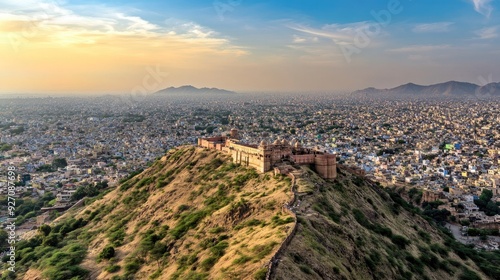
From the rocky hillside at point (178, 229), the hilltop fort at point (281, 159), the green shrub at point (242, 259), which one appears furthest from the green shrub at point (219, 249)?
the hilltop fort at point (281, 159)

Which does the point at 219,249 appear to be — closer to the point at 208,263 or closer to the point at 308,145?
the point at 208,263

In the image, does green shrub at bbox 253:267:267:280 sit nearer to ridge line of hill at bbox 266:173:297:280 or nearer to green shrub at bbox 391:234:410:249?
ridge line of hill at bbox 266:173:297:280

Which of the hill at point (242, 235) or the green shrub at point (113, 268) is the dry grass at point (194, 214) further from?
the green shrub at point (113, 268)

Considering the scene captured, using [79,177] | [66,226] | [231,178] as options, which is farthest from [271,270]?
[79,177]

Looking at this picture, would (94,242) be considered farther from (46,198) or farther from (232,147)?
(46,198)

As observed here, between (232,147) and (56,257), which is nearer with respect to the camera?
(56,257)

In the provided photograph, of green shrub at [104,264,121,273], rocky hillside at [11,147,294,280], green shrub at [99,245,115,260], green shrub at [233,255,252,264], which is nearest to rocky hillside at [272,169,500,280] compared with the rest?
rocky hillside at [11,147,294,280]

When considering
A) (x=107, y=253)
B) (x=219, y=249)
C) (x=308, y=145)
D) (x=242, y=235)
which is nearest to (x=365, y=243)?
(x=242, y=235)

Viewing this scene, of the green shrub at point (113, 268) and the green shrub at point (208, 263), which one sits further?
the green shrub at point (113, 268)
